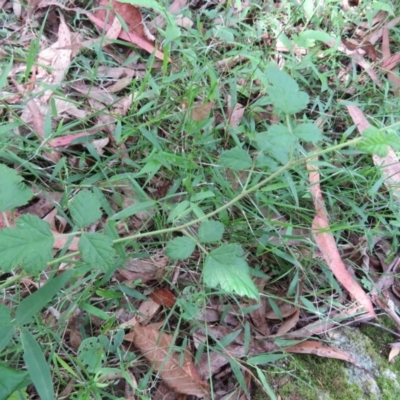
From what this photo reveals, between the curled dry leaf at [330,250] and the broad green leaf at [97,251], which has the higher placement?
the broad green leaf at [97,251]

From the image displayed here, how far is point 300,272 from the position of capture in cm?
129

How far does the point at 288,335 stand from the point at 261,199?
40cm

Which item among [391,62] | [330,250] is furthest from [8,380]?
[391,62]

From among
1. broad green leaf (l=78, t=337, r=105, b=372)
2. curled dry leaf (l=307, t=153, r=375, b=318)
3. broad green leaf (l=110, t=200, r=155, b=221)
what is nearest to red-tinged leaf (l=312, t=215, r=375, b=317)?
curled dry leaf (l=307, t=153, r=375, b=318)

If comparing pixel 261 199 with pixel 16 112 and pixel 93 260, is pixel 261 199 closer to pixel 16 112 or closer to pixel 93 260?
pixel 93 260

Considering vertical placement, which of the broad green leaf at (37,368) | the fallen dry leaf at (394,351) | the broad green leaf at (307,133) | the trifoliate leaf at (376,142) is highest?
the trifoliate leaf at (376,142)

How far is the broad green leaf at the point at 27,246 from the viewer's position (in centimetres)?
75

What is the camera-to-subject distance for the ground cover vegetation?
930mm

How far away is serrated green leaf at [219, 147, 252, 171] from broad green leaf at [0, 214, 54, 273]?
0.39 m

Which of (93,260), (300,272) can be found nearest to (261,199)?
(300,272)

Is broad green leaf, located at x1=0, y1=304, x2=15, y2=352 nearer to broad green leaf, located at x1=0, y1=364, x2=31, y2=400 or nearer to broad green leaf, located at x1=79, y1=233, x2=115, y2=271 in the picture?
broad green leaf, located at x1=0, y1=364, x2=31, y2=400

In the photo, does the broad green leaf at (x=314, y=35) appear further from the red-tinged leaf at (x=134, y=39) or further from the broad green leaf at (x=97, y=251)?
the broad green leaf at (x=97, y=251)

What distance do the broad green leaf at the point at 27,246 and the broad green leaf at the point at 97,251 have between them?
0.19 ft

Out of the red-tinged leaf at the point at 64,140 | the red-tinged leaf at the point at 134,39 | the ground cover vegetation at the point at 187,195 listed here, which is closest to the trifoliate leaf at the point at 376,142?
the ground cover vegetation at the point at 187,195
